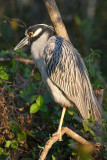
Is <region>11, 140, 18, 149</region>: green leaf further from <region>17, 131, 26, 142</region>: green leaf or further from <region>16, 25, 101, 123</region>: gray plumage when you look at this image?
<region>16, 25, 101, 123</region>: gray plumage

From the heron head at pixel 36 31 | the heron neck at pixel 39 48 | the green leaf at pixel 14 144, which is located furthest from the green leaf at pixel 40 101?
the heron head at pixel 36 31

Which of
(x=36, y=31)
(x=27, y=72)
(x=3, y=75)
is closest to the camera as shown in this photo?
(x=3, y=75)

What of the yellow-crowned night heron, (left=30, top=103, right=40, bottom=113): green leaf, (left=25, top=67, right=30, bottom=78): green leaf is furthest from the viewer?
(left=25, top=67, right=30, bottom=78): green leaf

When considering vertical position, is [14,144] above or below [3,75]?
below

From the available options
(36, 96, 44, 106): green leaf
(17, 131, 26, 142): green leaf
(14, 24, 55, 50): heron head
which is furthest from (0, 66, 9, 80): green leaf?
(17, 131, 26, 142): green leaf

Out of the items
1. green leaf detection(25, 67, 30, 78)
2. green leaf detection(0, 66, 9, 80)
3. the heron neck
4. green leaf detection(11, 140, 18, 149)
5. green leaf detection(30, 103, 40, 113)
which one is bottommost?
green leaf detection(11, 140, 18, 149)

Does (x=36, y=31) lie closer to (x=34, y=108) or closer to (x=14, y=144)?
(x=34, y=108)

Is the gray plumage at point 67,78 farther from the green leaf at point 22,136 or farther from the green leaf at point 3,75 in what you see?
the green leaf at point 22,136

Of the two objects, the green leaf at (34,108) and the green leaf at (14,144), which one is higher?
the green leaf at (34,108)

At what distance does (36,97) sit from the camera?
4.29 metres

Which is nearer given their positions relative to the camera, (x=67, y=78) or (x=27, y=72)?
(x=67, y=78)

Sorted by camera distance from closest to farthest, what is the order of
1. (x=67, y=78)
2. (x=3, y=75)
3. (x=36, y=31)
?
(x=67, y=78) → (x=3, y=75) → (x=36, y=31)

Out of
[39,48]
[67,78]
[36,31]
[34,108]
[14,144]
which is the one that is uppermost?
[36,31]

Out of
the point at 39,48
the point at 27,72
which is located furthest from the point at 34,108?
the point at 27,72
